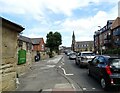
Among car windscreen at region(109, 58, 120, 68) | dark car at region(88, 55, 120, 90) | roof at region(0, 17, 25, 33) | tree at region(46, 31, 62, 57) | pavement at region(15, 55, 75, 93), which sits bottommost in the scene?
pavement at region(15, 55, 75, 93)

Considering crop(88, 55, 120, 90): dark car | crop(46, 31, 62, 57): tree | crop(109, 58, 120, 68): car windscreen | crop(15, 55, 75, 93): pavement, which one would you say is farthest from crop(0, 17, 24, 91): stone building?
crop(46, 31, 62, 57): tree

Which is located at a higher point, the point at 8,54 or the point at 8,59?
the point at 8,54

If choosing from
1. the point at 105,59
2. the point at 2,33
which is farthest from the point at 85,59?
the point at 2,33

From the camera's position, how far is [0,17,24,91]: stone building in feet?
25.8

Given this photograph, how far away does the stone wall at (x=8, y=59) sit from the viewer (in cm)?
798

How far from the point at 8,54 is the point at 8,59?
0.21 meters

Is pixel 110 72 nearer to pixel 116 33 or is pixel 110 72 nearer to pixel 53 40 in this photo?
pixel 116 33

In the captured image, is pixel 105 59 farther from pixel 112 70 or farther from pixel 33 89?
pixel 33 89

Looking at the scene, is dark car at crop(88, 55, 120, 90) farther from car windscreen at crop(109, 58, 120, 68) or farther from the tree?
the tree

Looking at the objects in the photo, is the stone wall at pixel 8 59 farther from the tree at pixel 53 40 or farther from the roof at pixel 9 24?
the tree at pixel 53 40

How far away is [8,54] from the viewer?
28.1ft

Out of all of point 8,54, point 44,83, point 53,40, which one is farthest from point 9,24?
point 53,40

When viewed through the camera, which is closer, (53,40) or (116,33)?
(116,33)

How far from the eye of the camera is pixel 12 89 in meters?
8.91
